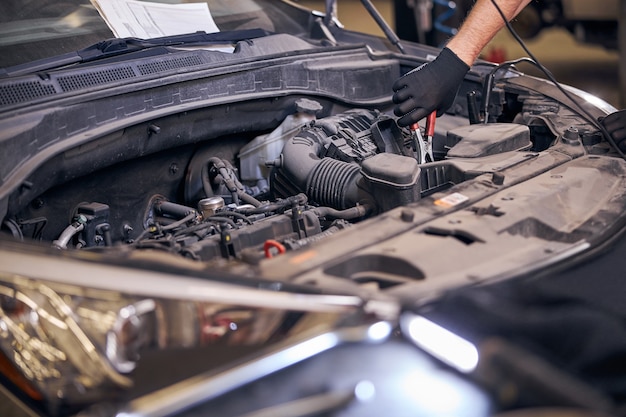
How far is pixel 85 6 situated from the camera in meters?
2.28

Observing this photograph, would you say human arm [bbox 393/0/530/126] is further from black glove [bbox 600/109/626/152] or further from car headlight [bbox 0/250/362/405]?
car headlight [bbox 0/250/362/405]

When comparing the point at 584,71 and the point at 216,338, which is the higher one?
the point at 216,338

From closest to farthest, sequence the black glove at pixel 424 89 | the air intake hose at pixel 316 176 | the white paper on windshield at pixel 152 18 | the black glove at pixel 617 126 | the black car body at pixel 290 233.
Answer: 1. the black car body at pixel 290 233
2. the air intake hose at pixel 316 176
3. the black glove at pixel 617 126
4. the black glove at pixel 424 89
5. the white paper on windshield at pixel 152 18

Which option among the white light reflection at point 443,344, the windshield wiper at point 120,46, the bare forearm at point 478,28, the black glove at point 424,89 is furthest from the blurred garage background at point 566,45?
the white light reflection at point 443,344

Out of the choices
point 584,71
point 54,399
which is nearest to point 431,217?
point 54,399

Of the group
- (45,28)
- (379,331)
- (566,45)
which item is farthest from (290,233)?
(566,45)

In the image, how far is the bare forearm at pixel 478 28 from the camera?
91.2 inches

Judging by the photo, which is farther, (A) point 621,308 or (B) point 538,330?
(A) point 621,308

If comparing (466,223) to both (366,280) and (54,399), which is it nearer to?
(366,280)

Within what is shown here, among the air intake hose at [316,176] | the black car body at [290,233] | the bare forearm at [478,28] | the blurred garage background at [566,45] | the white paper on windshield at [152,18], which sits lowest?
the blurred garage background at [566,45]

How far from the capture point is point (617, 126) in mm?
2104

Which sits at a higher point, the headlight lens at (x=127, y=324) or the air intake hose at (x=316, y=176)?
the headlight lens at (x=127, y=324)

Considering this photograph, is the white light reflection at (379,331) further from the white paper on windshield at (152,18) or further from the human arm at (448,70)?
the white paper on windshield at (152,18)

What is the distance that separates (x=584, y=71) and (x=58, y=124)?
5708 mm
